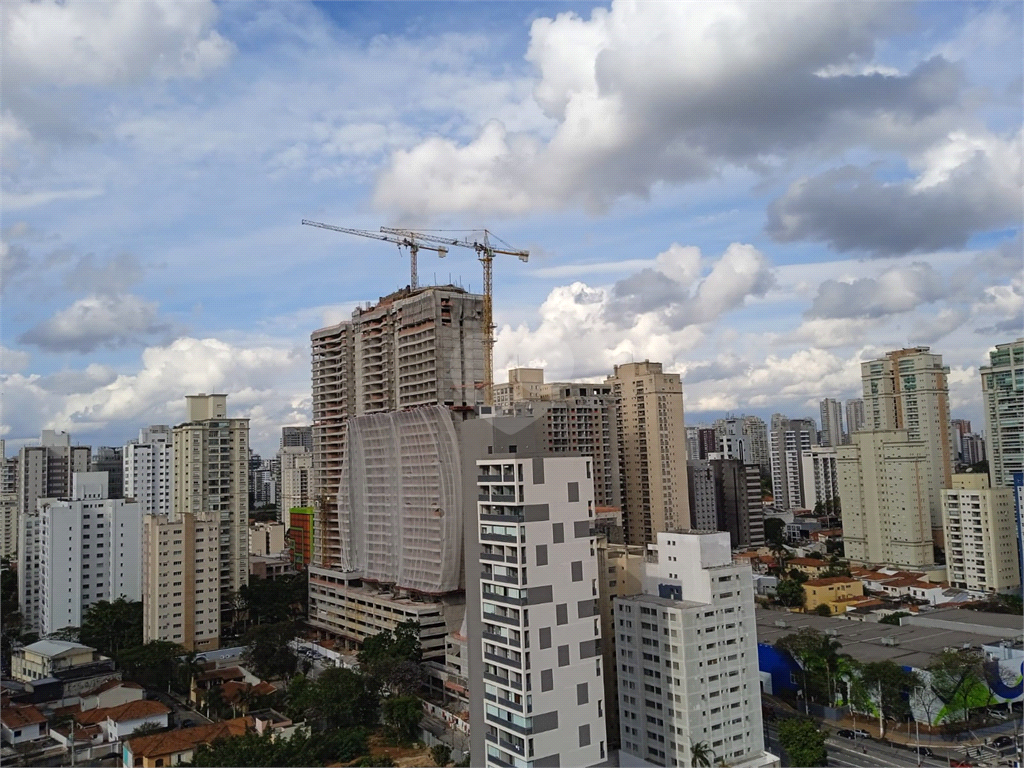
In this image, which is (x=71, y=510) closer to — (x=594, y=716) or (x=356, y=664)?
(x=356, y=664)

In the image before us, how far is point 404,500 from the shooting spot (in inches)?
1524

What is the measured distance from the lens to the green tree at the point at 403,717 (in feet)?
85.9

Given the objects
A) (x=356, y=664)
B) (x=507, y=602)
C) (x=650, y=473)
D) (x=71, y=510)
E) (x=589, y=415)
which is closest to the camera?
(x=507, y=602)

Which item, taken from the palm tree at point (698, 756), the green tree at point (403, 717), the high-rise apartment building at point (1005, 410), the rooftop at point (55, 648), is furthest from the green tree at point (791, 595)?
the rooftop at point (55, 648)

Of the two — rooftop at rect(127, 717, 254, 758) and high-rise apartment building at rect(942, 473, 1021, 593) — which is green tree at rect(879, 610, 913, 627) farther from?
rooftop at rect(127, 717, 254, 758)

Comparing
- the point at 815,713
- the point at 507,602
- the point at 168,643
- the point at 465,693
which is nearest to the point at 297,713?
the point at 465,693

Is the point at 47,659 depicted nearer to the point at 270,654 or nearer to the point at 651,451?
the point at 270,654

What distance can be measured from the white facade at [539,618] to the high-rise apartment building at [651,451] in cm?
3596

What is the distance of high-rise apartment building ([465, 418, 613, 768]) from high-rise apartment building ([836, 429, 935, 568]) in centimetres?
4318

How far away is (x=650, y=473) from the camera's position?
55.4m

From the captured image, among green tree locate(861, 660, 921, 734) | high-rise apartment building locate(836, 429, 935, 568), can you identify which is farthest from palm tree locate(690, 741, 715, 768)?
high-rise apartment building locate(836, 429, 935, 568)

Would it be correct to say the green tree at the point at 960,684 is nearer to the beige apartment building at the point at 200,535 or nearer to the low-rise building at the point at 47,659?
the beige apartment building at the point at 200,535

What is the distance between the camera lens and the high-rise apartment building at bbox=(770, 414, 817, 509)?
93062 millimetres

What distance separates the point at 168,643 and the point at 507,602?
2178 cm
